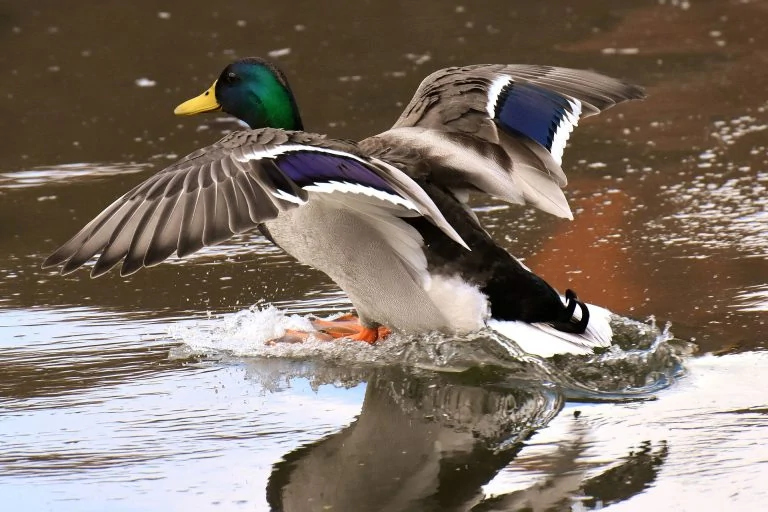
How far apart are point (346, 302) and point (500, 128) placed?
0.97 m

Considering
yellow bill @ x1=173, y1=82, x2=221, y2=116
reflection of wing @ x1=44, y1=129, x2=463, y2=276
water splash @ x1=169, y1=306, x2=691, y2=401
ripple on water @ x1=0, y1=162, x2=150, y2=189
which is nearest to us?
reflection of wing @ x1=44, y1=129, x2=463, y2=276

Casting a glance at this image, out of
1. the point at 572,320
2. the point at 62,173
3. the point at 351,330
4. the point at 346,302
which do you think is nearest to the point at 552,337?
the point at 572,320

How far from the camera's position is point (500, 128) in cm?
464

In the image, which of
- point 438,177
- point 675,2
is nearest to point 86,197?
point 438,177

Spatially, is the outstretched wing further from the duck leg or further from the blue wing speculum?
the duck leg

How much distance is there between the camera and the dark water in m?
3.31

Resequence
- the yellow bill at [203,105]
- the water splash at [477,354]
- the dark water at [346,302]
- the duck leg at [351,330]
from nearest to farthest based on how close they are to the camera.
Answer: the dark water at [346,302]
the water splash at [477,354]
the duck leg at [351,330]
the yellow bill at [203,105]

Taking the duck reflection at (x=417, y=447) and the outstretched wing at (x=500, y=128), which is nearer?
the duck reflection at (x=417, y=447)

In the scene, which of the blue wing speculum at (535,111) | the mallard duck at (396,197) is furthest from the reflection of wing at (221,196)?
the blue wing speculum at (535,111)

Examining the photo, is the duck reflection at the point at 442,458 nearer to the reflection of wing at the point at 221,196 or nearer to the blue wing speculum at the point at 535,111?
the reflection of wing at the point at 221,196

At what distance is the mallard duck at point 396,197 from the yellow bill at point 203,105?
2cm

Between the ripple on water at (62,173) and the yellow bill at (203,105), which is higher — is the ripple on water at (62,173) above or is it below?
below

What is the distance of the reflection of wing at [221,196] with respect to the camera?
348 centimetres

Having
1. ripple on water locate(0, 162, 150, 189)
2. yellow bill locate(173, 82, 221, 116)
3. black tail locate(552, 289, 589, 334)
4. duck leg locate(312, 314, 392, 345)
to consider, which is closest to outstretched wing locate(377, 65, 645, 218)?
black tail locate(552, 289, 589, 334)
